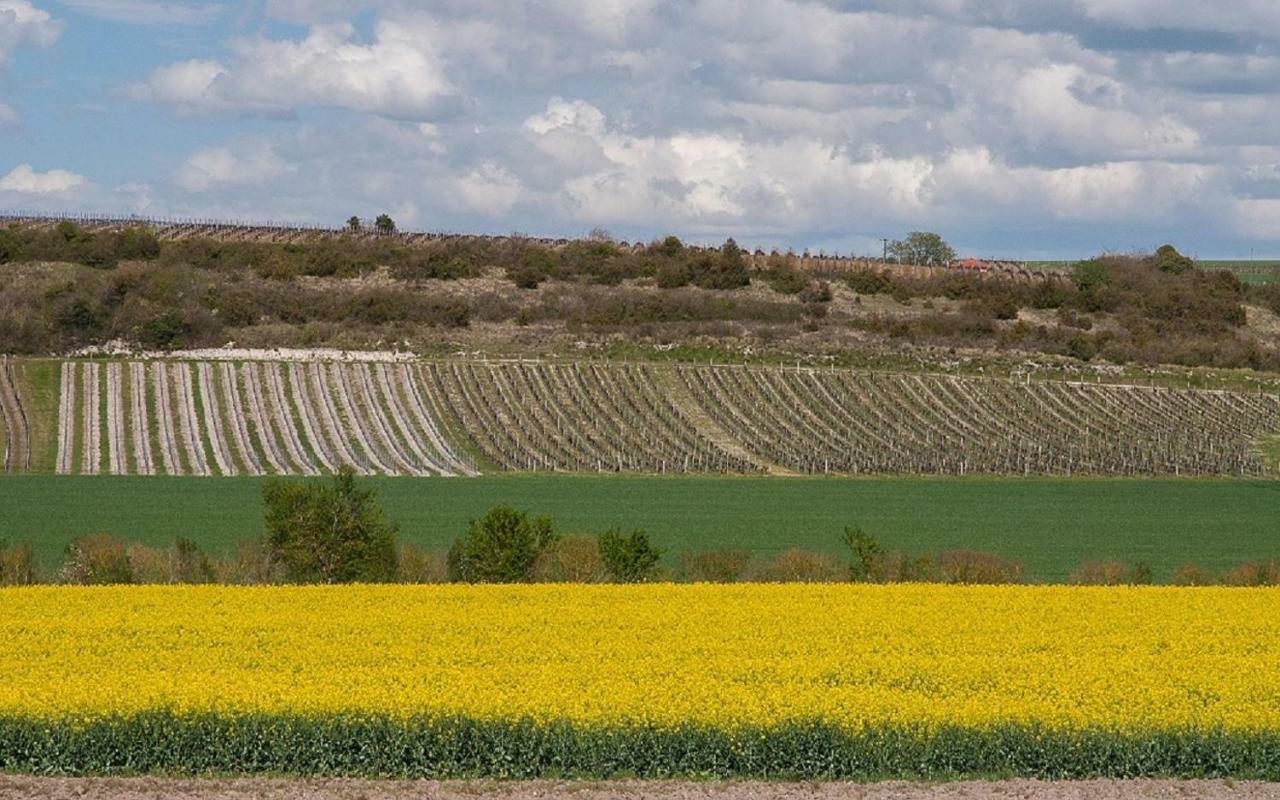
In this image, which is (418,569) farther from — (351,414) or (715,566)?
(351,414)

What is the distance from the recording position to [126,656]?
24469mm

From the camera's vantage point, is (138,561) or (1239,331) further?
(1239,331)

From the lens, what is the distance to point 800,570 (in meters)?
36.7

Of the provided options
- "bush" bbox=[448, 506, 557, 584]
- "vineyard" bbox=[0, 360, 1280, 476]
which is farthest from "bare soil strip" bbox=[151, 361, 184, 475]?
"bush" bbox=[448, 506, 557, 584]

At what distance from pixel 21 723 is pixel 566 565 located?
55.3 feet

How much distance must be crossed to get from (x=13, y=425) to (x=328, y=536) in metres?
36.8

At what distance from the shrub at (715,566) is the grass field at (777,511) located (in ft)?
17.0

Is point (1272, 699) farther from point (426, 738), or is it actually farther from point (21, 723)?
point (21, 723)

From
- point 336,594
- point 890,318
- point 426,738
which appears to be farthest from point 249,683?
point 890,318

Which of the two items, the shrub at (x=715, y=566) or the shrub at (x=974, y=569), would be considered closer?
the shrub at (x=974, y=569)

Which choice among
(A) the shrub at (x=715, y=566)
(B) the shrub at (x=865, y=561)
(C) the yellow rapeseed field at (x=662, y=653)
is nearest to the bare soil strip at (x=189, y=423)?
(A) the shrub at (x=715, y=566)

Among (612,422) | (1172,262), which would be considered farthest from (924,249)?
(612,422)

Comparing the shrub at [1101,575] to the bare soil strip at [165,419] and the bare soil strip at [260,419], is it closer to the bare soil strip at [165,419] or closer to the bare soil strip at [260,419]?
the bare soil strip at [260,419]

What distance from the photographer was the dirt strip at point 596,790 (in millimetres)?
19312
